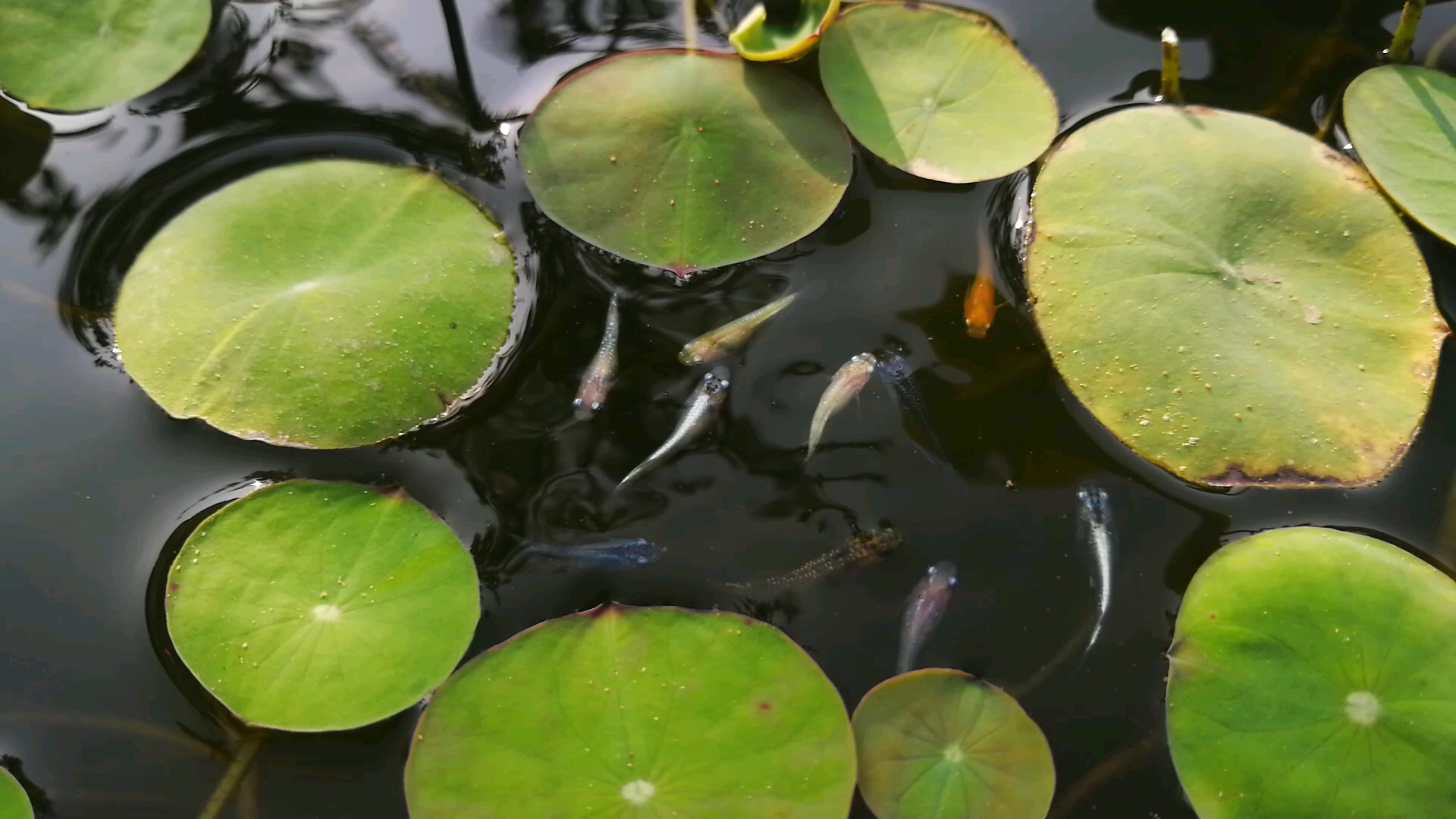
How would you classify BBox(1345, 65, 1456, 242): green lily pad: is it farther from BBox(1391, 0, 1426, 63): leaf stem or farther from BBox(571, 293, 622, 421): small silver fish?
BBox(571, 293, 622, 421): small silver fish

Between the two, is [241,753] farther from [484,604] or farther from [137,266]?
[137,266]

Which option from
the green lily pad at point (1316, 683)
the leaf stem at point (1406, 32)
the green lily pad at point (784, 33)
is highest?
the green lily pad at point (784, 33)

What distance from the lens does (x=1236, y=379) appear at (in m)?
2.25

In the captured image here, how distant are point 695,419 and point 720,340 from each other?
0.22 meters

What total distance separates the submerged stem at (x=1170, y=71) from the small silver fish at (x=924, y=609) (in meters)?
1.52

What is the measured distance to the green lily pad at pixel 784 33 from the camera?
257 cm

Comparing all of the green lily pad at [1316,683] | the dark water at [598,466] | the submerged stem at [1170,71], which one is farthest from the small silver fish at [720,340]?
the submerged stem at [1170,71]

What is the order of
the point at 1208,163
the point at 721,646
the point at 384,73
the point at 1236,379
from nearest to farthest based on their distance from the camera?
the point at 721,646 < the point at 1236,379 < the point at 1208,163 < the point at 384,73

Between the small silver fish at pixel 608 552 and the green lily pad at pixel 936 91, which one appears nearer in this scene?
the small silver fish at pixel 608 552

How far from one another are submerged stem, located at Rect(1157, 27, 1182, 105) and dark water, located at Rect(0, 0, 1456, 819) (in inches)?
2.7

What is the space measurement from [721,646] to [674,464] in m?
0.48

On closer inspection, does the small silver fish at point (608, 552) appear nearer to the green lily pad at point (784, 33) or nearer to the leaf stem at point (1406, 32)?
the green lily pad at point (784, 33)

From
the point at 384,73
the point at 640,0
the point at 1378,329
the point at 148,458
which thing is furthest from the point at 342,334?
the point at 1378,329

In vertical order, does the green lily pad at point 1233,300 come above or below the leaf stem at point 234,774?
above
